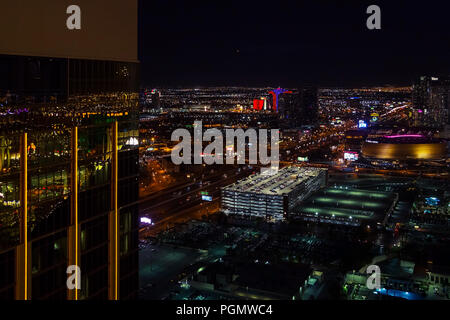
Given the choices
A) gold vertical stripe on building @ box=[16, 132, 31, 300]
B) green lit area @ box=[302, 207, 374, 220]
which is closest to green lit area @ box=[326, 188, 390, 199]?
green lit area @ box=[302, 207, 374, 220]

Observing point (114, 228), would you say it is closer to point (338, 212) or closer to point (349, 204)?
point (338, 212)

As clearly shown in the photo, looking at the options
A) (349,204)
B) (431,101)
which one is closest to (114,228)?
(349,204)

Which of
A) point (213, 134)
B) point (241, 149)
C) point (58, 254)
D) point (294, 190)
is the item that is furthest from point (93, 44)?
point (213, 134)

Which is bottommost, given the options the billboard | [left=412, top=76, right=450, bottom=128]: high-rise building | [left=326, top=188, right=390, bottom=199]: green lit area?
[left=326, top=188, right=390, bottom=199]: green lit area

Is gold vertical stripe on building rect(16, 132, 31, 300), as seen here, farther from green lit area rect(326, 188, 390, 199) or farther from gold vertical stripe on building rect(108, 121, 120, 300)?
green lit area rect(326, 188, 390, 199)

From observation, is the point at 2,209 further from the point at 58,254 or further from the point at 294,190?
the point at 294,190

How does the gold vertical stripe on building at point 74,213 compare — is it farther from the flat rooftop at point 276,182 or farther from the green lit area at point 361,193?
the green lit area at point 361,193
